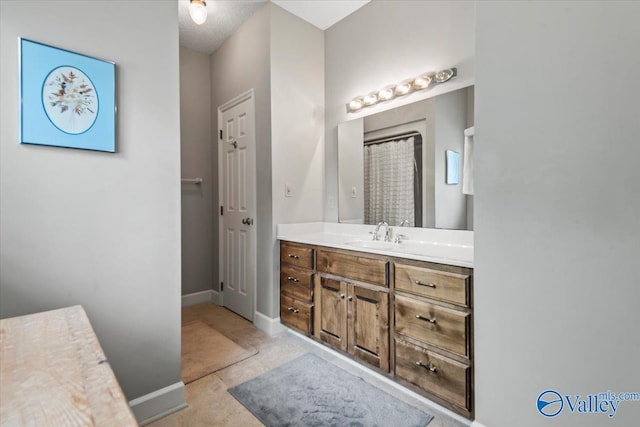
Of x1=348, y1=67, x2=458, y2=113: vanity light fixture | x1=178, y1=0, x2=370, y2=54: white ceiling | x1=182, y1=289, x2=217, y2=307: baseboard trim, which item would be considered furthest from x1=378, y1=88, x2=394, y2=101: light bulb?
x1=182, y1=289, x2=217, y2=307: baseboard trim

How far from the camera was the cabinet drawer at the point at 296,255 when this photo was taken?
7.85ft

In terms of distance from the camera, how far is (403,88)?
2340mm

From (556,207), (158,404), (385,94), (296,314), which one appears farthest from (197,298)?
(556,207)

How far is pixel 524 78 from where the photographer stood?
1.27 metres

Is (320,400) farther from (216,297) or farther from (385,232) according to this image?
(216,297)

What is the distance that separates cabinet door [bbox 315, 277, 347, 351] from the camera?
7.00ft

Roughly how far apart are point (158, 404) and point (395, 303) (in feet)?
4.70

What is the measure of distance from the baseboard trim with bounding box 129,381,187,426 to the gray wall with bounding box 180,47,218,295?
6.13 feet

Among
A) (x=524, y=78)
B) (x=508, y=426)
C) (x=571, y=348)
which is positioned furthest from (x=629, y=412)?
(x=524, y=78)

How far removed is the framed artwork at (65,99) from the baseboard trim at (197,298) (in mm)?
2369

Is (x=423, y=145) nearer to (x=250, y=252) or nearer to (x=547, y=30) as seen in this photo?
(x=547, y=30)

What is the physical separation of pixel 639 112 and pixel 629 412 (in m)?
1.05

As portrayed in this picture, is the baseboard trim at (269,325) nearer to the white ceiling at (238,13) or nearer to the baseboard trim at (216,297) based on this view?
the baseboard trim at (216,297)

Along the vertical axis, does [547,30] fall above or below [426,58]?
below
